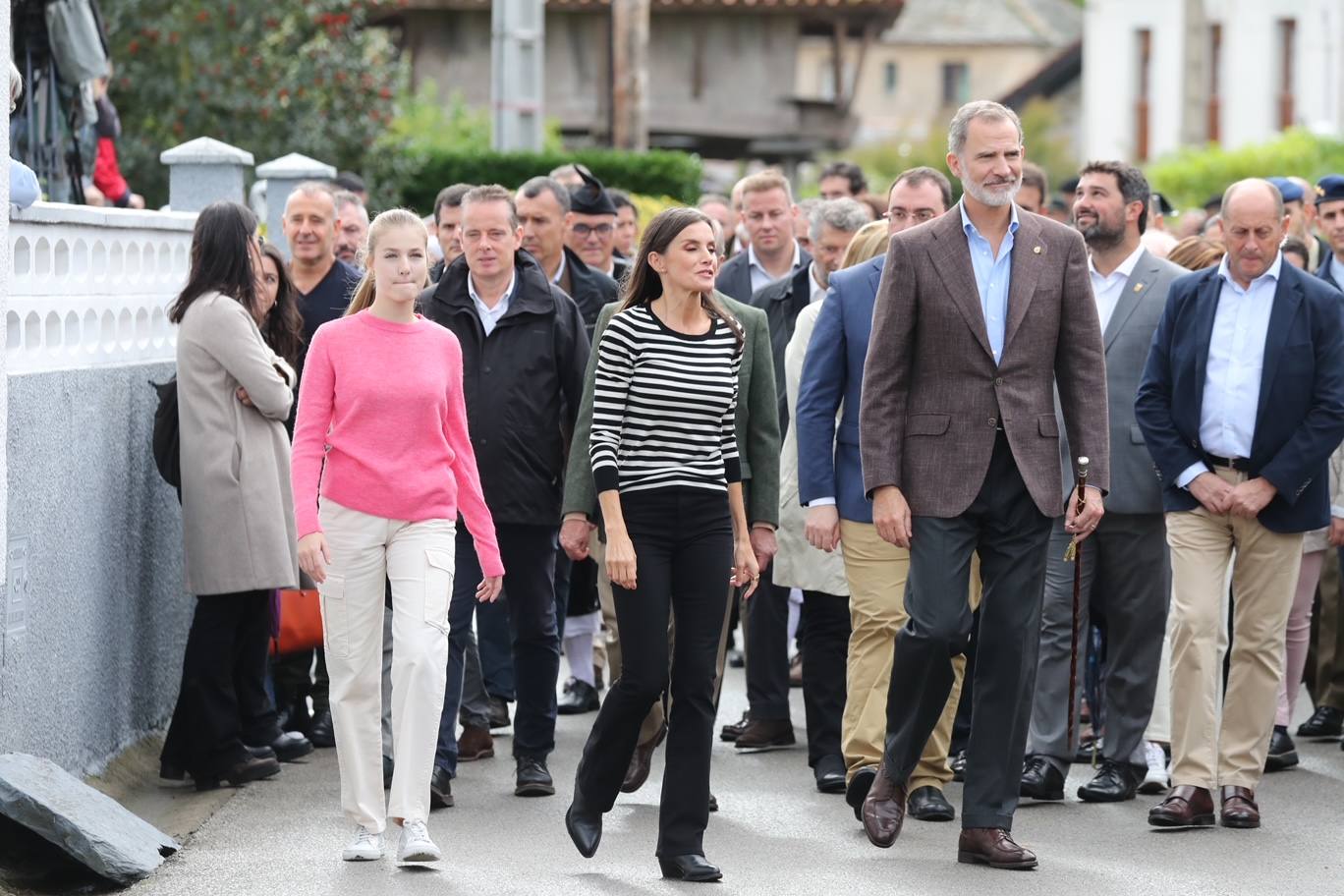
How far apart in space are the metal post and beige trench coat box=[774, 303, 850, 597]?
1217 centimetres

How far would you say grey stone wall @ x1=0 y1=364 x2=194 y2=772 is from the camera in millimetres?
7828

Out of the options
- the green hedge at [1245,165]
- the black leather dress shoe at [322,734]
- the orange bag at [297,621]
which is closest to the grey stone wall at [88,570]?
the orange bag at [297,621]

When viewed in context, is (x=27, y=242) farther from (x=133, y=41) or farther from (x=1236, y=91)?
(x=1236, y=91)

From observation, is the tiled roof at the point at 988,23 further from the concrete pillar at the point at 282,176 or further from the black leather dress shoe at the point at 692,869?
the black leather dress shoe at the point at 692,869

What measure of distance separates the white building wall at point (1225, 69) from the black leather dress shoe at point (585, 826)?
35396mm

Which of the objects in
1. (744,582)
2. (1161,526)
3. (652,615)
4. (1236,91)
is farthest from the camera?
(1236,91)

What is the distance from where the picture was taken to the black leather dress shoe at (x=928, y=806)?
8.20 meters

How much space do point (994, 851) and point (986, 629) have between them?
2.38 feet

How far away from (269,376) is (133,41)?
35.2 ft

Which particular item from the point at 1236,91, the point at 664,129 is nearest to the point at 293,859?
the point at 664,129

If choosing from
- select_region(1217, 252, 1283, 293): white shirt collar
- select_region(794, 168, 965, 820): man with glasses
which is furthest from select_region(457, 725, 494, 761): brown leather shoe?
select_region(1217, 252, 1283, 293): white shirt collar

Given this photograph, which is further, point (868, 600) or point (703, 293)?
point (868, 600)

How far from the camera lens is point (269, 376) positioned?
8.63 meters

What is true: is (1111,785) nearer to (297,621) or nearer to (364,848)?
(364,848)
